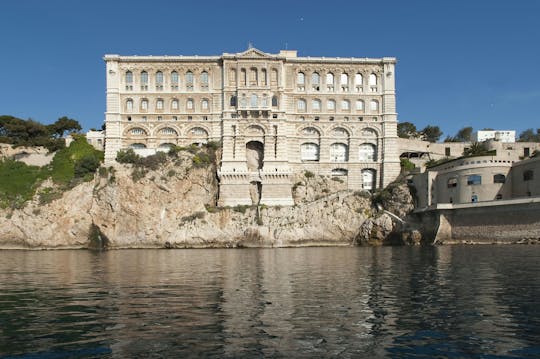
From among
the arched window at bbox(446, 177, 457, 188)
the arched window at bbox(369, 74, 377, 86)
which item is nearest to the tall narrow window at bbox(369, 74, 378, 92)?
the arched window at bbox(369, 74, 377, 86)

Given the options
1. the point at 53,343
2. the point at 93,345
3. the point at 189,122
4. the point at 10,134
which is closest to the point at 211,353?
the point at 93,345

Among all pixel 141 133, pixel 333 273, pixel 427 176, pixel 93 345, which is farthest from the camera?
pixel 141 133

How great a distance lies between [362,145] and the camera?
74.8 m

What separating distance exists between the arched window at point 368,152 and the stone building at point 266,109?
0.15m

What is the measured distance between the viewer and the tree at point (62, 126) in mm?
80625

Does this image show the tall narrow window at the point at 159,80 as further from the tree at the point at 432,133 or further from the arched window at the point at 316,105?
the tree at the point at 432,133

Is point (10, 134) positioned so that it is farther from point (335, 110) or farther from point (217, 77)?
→ point (335, 110)

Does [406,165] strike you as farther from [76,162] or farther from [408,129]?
[76,162]

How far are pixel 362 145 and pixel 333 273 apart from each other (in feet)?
154

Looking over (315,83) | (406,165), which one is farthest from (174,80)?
(406,165)

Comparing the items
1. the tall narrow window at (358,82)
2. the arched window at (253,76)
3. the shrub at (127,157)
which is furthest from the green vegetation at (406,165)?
the shrub at (127,157)

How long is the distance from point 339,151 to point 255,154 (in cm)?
1241

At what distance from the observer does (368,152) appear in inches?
2945

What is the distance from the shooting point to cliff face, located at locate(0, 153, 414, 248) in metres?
64.3
